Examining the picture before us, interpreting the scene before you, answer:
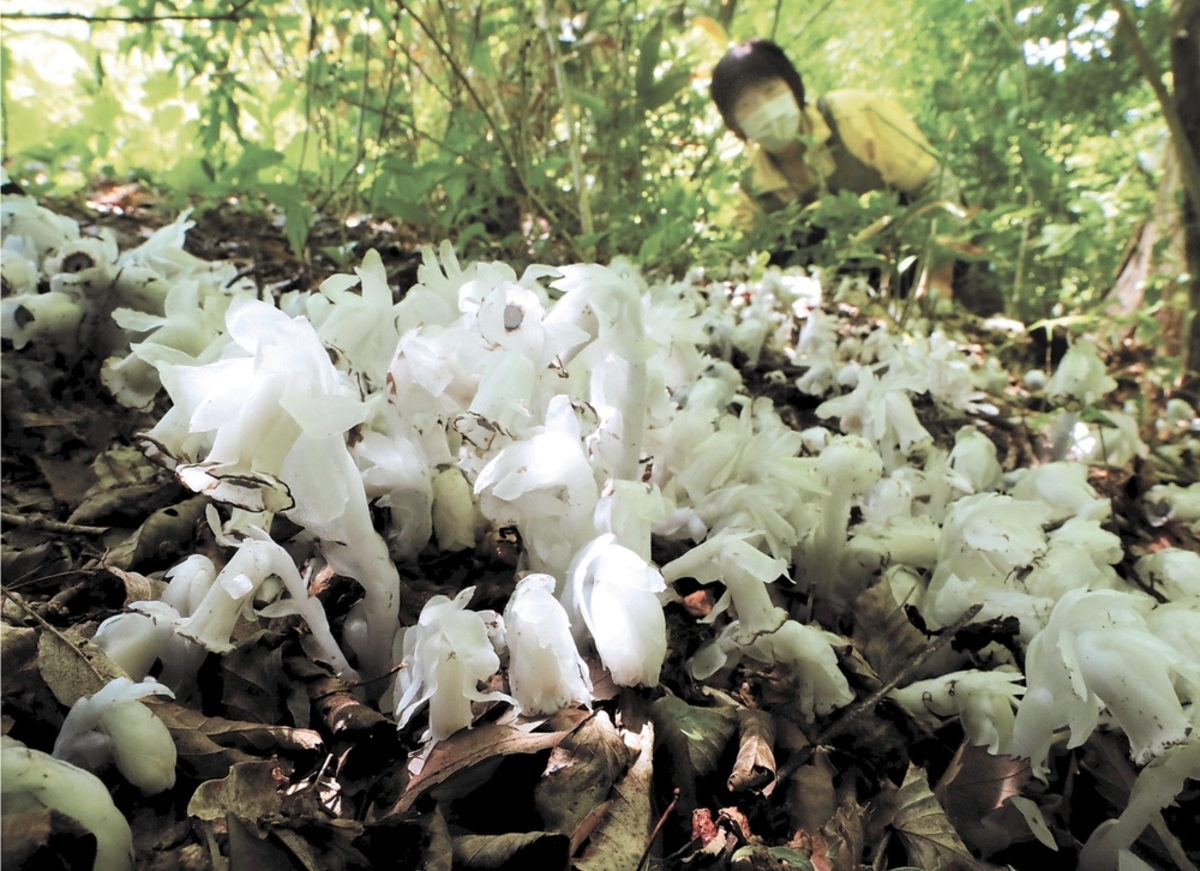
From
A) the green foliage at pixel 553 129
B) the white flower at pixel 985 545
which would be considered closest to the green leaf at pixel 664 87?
the green foliage at pixel 553 129

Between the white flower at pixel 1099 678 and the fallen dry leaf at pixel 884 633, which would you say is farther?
the fallen dry leaf at pixel 884 633

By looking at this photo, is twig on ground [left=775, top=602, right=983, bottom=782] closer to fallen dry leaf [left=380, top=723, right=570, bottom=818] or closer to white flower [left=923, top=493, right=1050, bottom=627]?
white flower [left=923, top=493, right=1050, bottom=627]

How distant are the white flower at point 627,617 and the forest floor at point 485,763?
0.16 feet

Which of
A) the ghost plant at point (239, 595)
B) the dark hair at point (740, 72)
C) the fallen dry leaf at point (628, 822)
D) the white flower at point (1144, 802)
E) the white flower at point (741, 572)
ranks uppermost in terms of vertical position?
the dark hair at point (740, 72)

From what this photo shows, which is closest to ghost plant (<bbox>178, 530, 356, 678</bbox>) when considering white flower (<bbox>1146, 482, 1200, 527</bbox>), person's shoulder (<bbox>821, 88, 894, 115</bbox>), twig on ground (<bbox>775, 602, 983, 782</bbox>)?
twig on ground (<bbox>775, 602, 983, 782</bbox>)

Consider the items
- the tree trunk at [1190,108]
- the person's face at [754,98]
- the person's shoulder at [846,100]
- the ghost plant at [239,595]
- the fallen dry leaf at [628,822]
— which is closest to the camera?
the fallen dry leaf at [628,822]

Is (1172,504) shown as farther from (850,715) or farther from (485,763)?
(485,763)

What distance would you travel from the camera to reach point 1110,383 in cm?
218

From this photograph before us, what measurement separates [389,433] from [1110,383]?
2142 mm

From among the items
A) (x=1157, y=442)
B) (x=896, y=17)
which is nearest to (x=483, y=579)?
(x=1157, y=442)

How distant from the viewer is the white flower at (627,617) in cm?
91

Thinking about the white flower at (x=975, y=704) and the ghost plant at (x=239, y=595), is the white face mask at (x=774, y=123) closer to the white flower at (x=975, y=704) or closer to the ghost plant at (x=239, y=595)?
the white flower at (x=975, y=704)

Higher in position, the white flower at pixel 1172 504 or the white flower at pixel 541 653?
the white flower at pixel 541 653

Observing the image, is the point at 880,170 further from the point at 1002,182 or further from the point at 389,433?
the point at 389,433
